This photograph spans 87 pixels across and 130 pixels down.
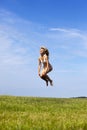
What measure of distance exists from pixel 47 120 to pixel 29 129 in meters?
1.96

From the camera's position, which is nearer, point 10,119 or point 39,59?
point 10,119

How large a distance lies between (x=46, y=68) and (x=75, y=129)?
14.0m

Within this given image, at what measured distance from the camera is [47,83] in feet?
86.1

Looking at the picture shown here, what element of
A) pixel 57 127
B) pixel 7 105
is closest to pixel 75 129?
pixel 57 127

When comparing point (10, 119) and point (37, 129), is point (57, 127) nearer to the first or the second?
point (37, 129)

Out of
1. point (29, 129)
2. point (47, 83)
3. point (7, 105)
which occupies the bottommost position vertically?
point (29, 129)

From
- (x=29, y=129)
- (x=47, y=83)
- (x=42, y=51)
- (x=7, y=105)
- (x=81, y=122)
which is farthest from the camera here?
(x=47, y=83)

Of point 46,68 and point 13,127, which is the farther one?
point 46,68

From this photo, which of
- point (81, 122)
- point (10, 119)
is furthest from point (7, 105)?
point (81, 122)

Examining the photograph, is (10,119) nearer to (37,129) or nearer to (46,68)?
(37,129)

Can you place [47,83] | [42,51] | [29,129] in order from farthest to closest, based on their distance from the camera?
[47,83] → [42,51] → [29,129]

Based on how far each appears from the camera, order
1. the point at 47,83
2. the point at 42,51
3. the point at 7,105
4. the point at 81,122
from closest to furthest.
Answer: the point at 81,122, the point at 7,105, the point at 42,51, the point at 47,83

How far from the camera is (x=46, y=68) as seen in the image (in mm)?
25250

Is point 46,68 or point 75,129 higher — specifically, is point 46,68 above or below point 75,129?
above
